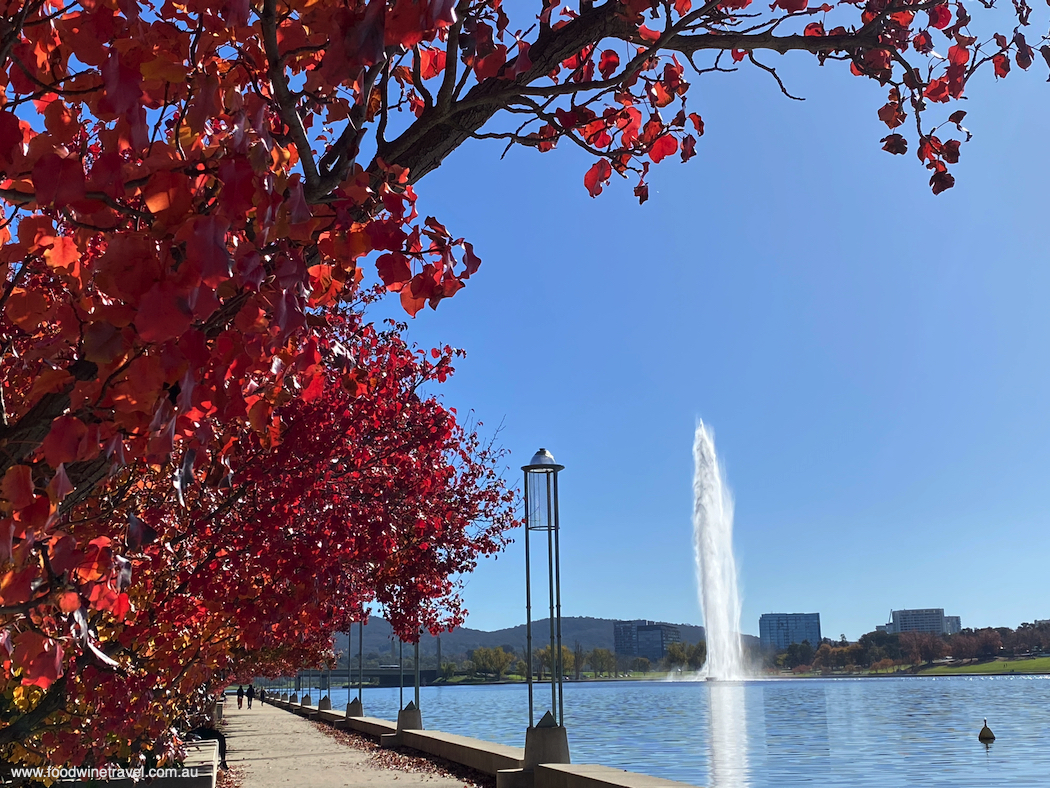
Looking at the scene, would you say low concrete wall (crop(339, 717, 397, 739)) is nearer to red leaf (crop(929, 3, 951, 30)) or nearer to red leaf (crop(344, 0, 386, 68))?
red leaf (crop(929, 3, 951, 30))

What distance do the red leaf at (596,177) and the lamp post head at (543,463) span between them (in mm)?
13008

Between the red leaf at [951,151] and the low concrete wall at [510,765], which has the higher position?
the red leaf at [951,151]

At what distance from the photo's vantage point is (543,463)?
58.2 ft

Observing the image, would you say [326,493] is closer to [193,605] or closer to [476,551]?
[193,605]

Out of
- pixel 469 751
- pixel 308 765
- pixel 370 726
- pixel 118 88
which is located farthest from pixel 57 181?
pixel 370 726

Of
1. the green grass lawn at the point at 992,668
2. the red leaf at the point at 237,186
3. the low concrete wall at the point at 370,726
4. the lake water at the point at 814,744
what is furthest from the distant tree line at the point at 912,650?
the red leaf at the point at 237,186

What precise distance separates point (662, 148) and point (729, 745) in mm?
36703

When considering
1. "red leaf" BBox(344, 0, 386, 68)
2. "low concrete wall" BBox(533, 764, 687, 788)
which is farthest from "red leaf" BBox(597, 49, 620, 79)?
"low concrete wall" BBox(533, 764, 687, 788)

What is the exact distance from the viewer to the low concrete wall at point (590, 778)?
1148 cm

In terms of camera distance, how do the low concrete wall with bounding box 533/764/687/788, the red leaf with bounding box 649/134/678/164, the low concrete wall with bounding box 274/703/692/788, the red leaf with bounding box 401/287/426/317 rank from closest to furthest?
the red leaf with bounding box 401/287/426/317
the red leaf with bounding box 649/134/678/164
the low concrete wall with bounding box 533/764/687/788
the low concrete wall with bounding box 274/703/692/788

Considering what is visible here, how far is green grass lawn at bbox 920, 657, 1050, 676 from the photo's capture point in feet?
565

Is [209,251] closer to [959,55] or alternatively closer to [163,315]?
[163,315]

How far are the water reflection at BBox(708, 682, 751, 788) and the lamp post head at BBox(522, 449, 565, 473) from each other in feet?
39.0

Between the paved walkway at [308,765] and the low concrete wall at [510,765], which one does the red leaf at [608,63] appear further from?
the paved walkway at [308,765]
